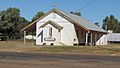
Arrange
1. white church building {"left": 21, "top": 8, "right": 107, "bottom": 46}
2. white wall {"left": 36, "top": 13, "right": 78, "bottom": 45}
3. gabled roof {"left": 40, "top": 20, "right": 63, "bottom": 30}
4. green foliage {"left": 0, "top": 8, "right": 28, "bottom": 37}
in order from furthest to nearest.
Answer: green foliage {"left": 0, "top": 8, "right": 28, "bottom": 37} → white wall {"left": 36, "top": 13, "right": 78, "bottom": 45} → white church building {"left": 21, "top": 8, "right": 107, "bottom": 46} → gabled roof {"left": 40, "top": 20, "right": 63, "bottom": 30}

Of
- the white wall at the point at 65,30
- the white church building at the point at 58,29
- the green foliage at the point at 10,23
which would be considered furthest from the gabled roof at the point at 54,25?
the green foliage at the point at 10,23

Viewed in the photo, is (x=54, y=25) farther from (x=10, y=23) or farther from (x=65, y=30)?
(x=10, y=23)

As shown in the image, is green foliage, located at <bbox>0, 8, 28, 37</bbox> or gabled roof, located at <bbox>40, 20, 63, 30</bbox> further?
green foliage, located at <bbox>0, 8, 28, 37</bbox>

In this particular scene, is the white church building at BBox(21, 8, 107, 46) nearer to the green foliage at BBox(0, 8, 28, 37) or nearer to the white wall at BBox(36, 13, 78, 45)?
the white wall at BBox(36, 13, 78, 45)

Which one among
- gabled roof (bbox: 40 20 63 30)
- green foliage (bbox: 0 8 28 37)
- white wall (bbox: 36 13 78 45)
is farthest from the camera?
green foliage (bbox: 0 8 28 37)

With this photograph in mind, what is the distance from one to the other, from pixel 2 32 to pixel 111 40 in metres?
27.3

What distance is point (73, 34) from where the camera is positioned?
51.4m

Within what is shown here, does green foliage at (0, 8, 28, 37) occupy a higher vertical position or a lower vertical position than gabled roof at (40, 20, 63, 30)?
higher

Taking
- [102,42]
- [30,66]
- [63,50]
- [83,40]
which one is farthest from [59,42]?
[30,66]

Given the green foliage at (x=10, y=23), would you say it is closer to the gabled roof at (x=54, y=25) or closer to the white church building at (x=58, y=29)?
the white church building at (x=58, y=29)

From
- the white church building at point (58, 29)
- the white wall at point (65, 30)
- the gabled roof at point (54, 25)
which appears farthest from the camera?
the white wall at point (65, 30)

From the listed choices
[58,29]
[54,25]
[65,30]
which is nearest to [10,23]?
[65,30]

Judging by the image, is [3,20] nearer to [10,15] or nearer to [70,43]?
[10,15]

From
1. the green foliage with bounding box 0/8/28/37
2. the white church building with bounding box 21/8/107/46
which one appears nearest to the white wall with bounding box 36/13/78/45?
the white church building with bounding box 21/8/107/46
